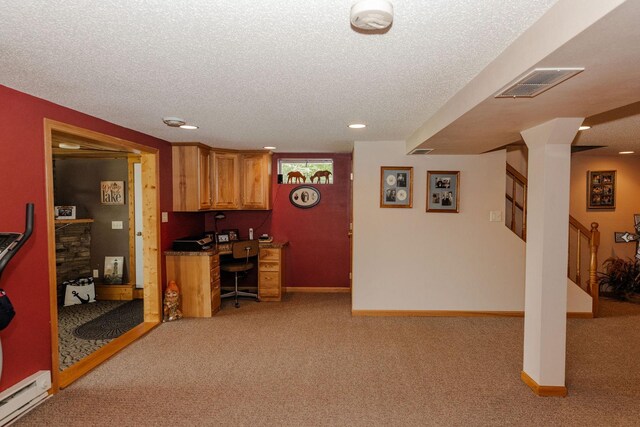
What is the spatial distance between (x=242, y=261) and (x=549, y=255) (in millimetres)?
3921

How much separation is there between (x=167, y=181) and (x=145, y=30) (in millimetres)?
3231

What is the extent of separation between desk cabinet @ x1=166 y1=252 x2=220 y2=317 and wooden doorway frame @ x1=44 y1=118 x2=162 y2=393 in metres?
0.22

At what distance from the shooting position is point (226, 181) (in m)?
5.12

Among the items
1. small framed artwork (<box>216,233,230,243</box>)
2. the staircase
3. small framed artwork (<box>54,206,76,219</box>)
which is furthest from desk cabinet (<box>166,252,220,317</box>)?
the staircase

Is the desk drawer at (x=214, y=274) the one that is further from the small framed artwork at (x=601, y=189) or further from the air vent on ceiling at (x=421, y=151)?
the small framed artwork at (x=601, y=189)

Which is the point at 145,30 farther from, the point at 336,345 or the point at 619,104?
the point at 336,345

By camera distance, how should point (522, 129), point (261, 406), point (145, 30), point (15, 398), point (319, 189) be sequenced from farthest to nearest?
point (319, 189)
point (522, 129)
point (261, 406)
point (15, 398)
point (145, 30)

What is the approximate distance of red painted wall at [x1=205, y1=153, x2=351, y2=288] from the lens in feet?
18.6

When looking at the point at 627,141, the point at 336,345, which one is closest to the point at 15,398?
the point at 336,345

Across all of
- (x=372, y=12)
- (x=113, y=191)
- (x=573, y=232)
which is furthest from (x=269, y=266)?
(x=573, y=232)

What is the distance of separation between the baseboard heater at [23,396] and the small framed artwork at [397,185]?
3.70 meters

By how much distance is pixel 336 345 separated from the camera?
3.59m

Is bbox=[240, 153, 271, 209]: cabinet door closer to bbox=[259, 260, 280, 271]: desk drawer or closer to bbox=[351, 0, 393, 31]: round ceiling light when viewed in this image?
bbox=[259, 260, 280, 271]: desk drawer

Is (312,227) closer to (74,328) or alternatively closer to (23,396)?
(74,328)
